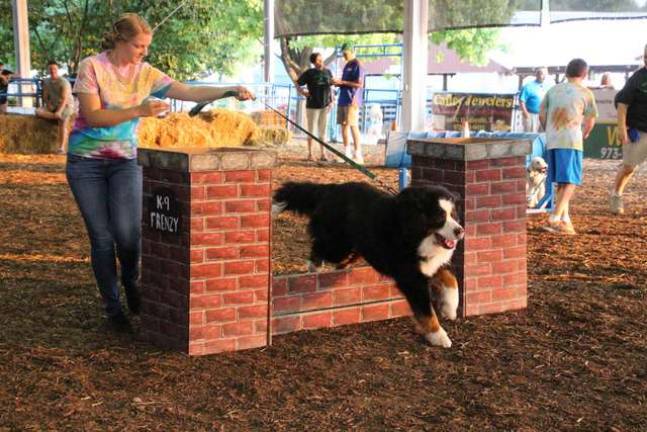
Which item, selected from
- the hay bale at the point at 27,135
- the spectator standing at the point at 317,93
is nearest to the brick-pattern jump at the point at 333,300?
the spectator standing at the point at 317,93

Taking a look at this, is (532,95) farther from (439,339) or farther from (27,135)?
(439,339)

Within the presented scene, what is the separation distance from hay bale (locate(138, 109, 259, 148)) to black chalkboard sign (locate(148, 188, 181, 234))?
39.0 ft

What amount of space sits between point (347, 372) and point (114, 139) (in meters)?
1.86

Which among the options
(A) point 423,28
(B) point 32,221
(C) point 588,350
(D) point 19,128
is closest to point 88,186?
(C) point 588,350

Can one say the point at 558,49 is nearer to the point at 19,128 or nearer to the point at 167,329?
the point at 19,128

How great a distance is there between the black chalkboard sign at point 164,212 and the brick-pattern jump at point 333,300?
0.74m

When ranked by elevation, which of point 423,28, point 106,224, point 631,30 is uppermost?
point 631,30

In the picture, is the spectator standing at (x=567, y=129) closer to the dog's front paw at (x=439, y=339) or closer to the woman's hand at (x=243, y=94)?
the dog's front paw at (x=439, y=339)

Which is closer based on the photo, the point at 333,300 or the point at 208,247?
the point at 208,247

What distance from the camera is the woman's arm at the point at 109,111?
507 centimetres

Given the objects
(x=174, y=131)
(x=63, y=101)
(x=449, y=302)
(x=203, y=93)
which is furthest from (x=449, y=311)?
(x=63, y=101)

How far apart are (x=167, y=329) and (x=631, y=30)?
34.9m

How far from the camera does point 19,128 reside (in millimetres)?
18125

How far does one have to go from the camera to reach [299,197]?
6.34 metres
